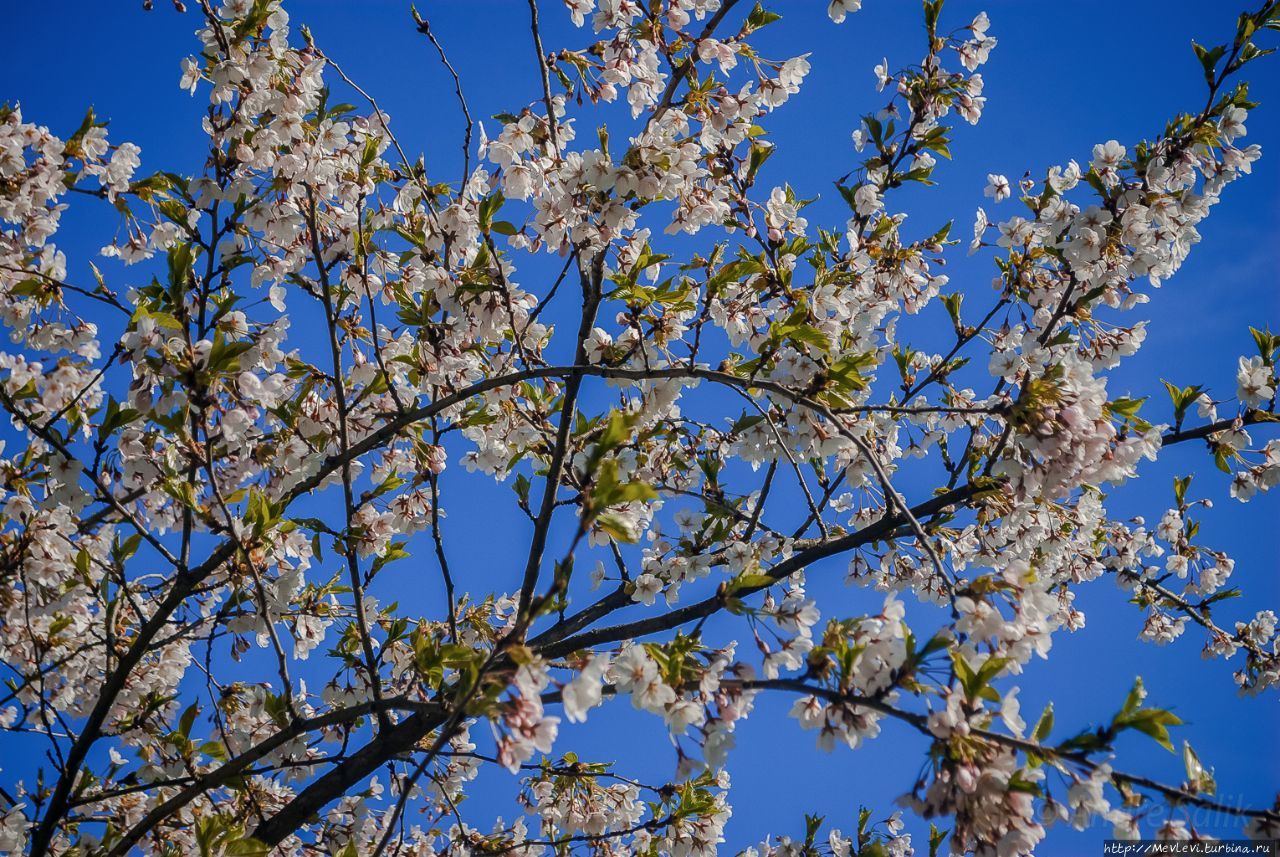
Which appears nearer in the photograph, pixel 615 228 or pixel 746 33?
pixel 615 228

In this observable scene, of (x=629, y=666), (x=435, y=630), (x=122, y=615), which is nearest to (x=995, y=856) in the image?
(x=629, y=666)

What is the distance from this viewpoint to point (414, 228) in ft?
13.0

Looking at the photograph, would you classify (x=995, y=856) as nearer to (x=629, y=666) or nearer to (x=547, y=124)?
(x=629, y=666)

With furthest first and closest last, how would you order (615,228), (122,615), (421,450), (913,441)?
1. (913,441)
2. (122,615)
3. (421,450)
4. (615,228)

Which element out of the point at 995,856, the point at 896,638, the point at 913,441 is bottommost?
the point at 995,856

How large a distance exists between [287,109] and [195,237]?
77 centimetres

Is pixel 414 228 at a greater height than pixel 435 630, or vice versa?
pixel 414 228

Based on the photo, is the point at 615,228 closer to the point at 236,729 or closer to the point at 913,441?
the point at 913,441

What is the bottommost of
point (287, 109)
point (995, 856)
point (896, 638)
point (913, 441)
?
point (995, 856)

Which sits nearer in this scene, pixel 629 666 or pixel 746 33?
pixel 629 666

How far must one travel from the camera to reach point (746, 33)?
147 inches

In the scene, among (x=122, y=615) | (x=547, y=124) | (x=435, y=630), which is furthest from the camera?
(x=122, y=615)

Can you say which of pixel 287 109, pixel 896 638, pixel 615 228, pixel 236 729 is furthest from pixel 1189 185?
pixel 236 729

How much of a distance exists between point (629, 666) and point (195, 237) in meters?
3.00
